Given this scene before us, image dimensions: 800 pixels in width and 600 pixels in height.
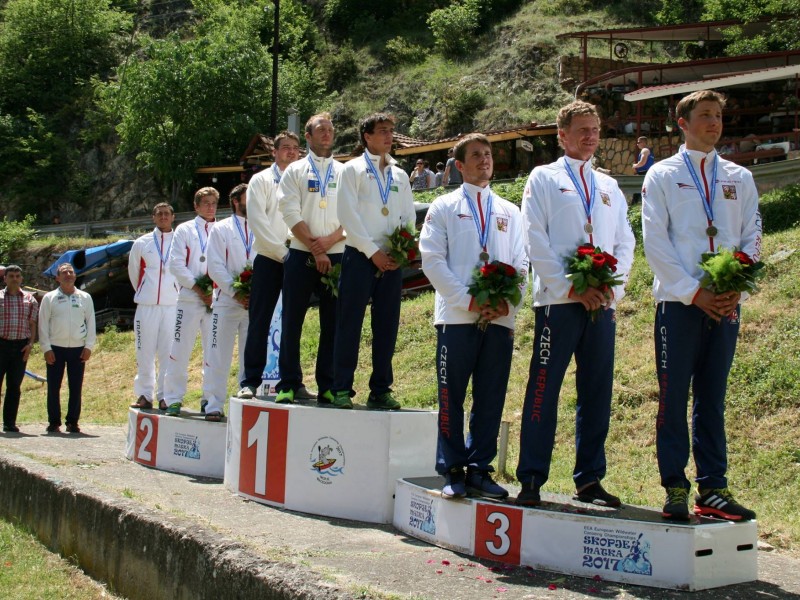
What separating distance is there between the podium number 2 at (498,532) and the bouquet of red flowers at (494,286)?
3.66 ft

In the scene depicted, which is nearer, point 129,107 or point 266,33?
point 129,107

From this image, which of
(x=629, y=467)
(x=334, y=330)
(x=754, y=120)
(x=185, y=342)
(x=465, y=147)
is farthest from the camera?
(x=754, y=120)

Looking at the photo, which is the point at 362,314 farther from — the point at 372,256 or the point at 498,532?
the point at 498,532

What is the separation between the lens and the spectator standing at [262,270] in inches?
317

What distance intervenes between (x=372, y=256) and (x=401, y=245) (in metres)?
0.23

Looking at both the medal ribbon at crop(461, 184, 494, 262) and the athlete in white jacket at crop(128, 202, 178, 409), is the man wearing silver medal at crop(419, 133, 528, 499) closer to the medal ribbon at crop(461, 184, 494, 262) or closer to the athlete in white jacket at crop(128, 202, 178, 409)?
the medal ribbon at crop(461, 184, 494, 262)

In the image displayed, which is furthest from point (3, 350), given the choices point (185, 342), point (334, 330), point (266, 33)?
point (266, 33)

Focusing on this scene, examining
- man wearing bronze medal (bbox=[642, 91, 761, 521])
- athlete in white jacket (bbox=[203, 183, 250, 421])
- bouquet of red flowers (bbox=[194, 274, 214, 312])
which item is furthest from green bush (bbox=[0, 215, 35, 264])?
man wearing bronze medal (bbox=[642, 91, 761, 521])

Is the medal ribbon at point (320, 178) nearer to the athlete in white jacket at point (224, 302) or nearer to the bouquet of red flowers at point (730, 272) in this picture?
the athlete in white jacket at point (224, 302)

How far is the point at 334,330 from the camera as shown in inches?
299

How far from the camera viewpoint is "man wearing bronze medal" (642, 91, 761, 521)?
5168 mm

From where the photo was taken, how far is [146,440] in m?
9.45

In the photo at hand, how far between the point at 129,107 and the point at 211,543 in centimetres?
4133

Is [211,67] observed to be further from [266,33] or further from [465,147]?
[465,147]
